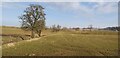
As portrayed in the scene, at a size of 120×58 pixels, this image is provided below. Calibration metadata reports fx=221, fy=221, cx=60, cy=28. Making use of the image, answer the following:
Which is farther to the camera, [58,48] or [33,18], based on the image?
[33,18]

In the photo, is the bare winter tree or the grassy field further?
the bare winter tree

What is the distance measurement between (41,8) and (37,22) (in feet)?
14.9

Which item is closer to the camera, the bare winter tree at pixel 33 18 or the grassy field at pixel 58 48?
the grassy field at pixel 58 48

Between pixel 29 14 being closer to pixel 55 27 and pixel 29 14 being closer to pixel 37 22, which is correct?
pixel 37 22

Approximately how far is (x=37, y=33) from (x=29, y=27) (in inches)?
277

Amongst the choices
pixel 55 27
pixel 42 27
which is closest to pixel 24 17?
pixel 42 27

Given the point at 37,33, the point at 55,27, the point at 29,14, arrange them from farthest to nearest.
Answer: the point at 55,27 < the point at 37,33 < the point at 29,14

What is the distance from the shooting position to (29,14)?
66.8m

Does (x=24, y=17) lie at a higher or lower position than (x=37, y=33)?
higher

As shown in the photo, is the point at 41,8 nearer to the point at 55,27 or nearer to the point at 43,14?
the point at 43,14

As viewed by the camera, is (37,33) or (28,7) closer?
(28,7)

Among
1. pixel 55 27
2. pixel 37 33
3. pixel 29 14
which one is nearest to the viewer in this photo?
pixel 29 14

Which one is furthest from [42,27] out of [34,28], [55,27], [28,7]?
[55,27]

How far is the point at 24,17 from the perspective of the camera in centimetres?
6794
